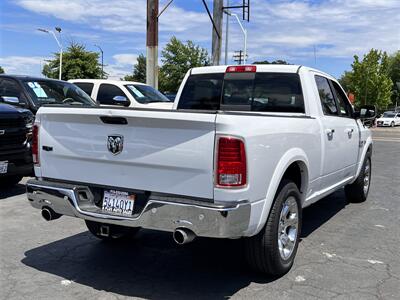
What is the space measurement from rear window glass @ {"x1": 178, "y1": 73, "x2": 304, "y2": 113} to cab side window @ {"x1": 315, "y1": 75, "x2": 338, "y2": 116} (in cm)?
42

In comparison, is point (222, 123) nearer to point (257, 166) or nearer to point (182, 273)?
point (257, 166)

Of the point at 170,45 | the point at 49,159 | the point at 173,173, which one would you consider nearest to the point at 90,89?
the point at 49,159

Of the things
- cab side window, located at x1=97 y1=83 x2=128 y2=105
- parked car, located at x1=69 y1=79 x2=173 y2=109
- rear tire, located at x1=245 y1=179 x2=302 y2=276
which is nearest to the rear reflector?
rear tire, located at x1=245 y1=179 x2=302 y2=276

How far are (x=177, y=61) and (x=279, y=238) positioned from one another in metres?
64.7

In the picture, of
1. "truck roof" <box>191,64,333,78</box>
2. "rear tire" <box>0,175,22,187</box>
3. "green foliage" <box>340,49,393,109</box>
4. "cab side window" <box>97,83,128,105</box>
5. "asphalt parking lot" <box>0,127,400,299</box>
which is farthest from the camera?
"green foliage" <box>340,49,393,109</box>

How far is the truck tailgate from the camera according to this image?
11.4 feet

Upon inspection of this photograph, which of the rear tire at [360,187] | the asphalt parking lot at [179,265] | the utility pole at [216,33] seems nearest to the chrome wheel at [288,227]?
the asphalt parking lot at [179,265]

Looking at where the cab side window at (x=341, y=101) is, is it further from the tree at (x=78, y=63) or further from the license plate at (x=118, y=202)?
the tree at (x=78, y=63)

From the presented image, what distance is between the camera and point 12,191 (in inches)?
295

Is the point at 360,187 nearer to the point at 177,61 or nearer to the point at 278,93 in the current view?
the point at 278,93

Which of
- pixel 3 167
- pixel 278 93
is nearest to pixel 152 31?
pixel 3 167

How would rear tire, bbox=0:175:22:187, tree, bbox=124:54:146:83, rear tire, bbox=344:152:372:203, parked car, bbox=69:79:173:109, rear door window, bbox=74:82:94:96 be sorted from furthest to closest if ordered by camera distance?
1. tree, bbox=124:54:146:83
2. rear door window, bbox=74:82:94:96
3. parked car, bbox=69:79:173:109
4. rear tire, bbox=0:175:22:187
5. rear tire, bbox=344:152:372:203

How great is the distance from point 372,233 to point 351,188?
1517mm

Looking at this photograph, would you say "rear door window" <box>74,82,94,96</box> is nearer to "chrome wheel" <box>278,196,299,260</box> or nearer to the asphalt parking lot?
the asphalt parking lot
